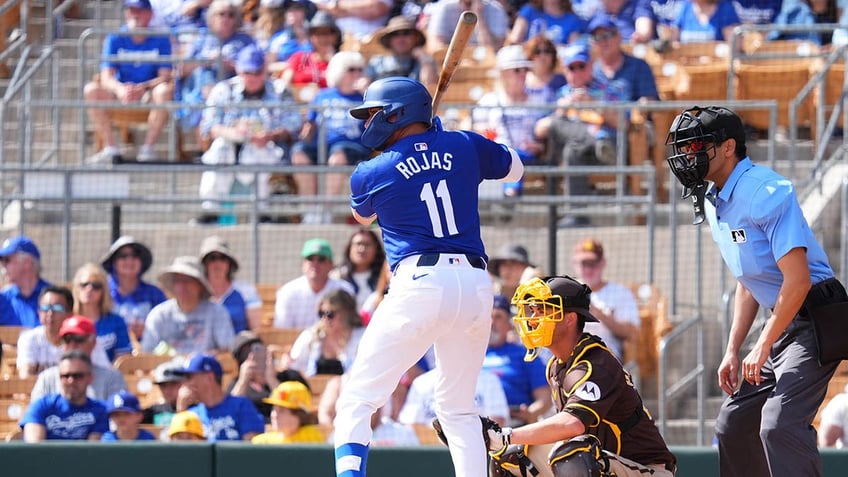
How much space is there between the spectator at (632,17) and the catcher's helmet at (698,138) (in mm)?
7362

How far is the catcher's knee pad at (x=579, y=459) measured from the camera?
18.0 ft

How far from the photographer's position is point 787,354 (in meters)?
5.75

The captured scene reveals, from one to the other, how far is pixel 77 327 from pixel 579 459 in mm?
4578

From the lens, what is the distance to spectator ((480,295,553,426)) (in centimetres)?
907

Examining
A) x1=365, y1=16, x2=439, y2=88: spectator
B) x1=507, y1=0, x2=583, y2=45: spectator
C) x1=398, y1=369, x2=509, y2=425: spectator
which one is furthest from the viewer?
x1=507, y1=0, x2=583, y2=45: spectator

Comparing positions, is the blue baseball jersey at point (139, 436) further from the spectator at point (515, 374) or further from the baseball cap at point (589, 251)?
the baseball cap at point (589, 251)

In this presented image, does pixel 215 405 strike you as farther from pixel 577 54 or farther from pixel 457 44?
pixel 577 54

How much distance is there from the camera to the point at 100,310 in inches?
387

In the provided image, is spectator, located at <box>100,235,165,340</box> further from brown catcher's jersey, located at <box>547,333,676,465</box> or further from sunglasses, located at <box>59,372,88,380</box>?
brown catcher's jersey, located at <box>547,333,676,465</box>

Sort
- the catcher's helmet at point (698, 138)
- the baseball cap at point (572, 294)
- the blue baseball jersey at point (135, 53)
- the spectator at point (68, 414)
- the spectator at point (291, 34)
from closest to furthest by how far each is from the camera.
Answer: the catcher's helmet at point (698, 138) < the baseball cap at point (572, 294) < the spectator at point (68, 414) < the blue baseball jersey at point (135, 53) < the spectator at point (291, 34)

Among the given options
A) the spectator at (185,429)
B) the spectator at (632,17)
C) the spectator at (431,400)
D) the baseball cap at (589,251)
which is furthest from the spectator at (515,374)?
the spectator at (632,17)

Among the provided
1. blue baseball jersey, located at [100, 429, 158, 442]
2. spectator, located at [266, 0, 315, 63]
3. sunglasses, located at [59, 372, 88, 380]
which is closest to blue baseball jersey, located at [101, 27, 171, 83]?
spectator, located at [266, 0, 315, 63]

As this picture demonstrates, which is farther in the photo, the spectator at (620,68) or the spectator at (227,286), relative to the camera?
the spectator at (620,68)

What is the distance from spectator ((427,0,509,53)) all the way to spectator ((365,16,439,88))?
1.58 feet
